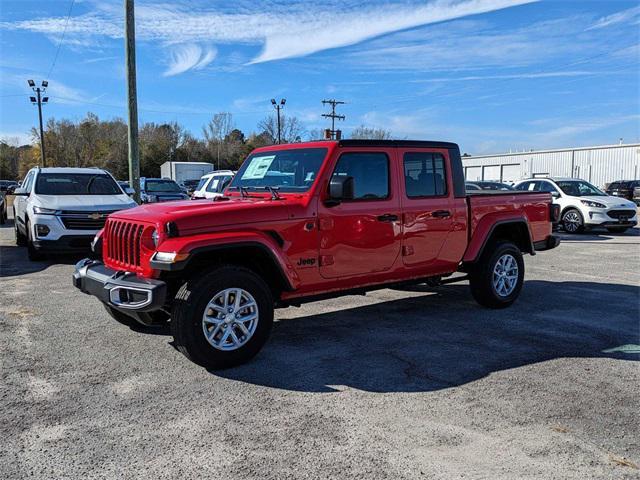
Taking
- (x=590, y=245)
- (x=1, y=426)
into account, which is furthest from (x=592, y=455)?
(x=590, y=245)

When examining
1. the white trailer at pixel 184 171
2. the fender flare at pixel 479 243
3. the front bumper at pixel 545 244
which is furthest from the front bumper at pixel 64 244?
the white trailer at pixel 184 171

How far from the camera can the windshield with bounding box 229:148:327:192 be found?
5266mm

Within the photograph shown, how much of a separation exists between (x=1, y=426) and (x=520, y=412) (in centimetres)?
342

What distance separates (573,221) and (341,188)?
1384 cm

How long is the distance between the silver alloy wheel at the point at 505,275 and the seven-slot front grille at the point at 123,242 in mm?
4131

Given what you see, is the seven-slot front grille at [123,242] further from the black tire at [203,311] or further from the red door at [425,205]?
the red door at [425,205]

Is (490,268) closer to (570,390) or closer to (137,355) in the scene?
(570,390)

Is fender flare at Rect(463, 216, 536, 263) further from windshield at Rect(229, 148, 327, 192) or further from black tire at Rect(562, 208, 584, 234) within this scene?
black tire at Rect(562, 208, 584, 234)

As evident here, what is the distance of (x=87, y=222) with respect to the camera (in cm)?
998

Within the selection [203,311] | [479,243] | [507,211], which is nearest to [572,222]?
[507,211]

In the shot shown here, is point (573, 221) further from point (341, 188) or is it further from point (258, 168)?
point (341, 188)

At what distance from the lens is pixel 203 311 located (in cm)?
436

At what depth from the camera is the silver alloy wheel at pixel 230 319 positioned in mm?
4441

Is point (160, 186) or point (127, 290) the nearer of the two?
point (127, 290)
